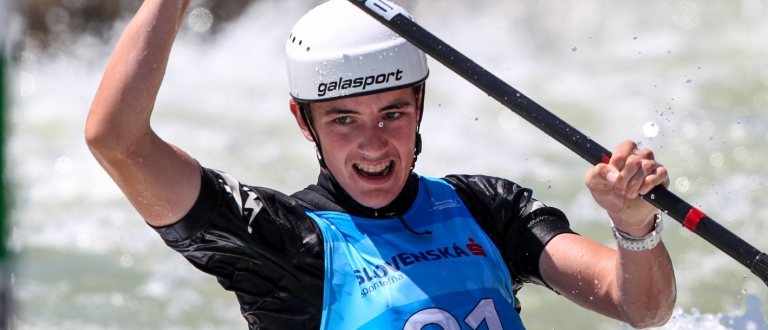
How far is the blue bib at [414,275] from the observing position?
2.62m

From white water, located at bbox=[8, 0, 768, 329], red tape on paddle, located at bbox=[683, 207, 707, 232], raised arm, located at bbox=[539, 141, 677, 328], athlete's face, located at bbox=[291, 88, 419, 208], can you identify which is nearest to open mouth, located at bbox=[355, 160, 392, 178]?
athlete's face, located at bbox=[291, 88, 419, 208]

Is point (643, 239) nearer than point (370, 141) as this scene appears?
Yes

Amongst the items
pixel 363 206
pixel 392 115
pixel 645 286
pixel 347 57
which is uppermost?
pixel 347 57

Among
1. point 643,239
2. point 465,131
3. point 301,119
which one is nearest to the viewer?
point 643,239

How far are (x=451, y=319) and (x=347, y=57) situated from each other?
2.31 feet

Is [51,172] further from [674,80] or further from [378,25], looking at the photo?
[378,25]

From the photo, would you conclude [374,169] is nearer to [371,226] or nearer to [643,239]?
[371,226]

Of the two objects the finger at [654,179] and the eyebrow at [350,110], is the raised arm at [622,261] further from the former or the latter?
the eyebrow at [350,110]

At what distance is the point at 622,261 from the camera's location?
8.66 ft

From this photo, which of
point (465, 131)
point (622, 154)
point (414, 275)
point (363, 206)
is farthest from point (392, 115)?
point (465, 131)

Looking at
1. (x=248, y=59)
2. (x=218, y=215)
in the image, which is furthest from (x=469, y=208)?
(x=248, y=59)

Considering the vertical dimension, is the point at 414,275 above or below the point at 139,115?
below

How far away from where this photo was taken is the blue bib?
2.62m

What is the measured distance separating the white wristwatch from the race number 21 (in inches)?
14.5
